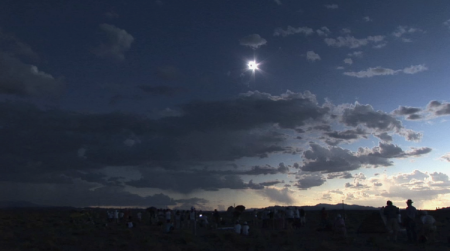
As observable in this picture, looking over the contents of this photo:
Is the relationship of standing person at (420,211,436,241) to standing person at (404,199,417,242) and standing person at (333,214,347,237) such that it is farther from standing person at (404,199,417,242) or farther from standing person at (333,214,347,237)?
standing person at (333,214,347,237)

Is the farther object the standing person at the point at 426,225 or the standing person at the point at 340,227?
the standing person at the point at 340,227

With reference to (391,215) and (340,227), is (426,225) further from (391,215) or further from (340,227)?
(340,227)

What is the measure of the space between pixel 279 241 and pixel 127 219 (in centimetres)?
2610

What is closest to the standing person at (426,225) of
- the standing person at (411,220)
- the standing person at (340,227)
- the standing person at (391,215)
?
the standing person at (411,220)

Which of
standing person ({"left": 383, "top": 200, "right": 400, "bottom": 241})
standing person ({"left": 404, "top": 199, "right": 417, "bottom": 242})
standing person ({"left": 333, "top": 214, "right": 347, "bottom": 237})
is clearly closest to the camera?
standing person ({"left": 404, "top": 199, "right": 417, "bottom": 242})

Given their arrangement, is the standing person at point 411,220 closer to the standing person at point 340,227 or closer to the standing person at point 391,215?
the standing person at point 391,215

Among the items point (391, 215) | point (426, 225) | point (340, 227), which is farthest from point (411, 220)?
point (340, 227)

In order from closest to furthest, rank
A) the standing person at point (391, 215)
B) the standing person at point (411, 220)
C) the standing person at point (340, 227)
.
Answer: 1. the standing person at point (411, 220)
2. the standing person at point (391, 215)
3. the standing person at point (340, 227)

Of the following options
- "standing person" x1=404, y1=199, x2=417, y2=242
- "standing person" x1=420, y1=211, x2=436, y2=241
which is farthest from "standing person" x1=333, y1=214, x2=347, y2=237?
"standing person" x1=420, y1=211, x2=436, y2=241

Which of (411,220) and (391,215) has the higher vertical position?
(391,215)

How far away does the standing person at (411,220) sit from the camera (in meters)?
16.6

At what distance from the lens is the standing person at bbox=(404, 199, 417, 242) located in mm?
16562

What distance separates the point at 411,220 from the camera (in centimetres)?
1691

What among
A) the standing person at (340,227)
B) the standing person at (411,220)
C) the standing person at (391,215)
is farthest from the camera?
the standing person at (340,227)
